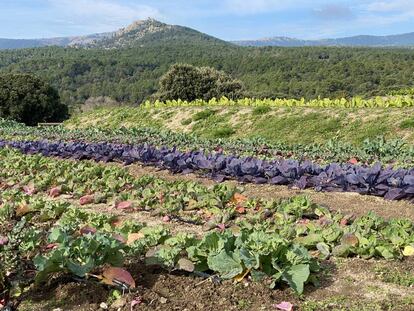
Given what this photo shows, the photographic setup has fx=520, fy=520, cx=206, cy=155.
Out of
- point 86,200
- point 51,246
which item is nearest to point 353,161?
point 86,200

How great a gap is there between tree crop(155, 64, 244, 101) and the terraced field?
27.9 meters

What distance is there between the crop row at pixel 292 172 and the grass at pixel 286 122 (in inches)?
289

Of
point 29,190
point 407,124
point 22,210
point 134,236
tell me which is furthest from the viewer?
point 407,124

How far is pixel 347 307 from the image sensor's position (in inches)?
114

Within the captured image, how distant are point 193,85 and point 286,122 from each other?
72.7 ft

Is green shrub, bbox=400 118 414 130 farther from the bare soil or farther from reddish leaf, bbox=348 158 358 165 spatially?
the bare soil

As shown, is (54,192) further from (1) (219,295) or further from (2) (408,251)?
(2) (408,251)

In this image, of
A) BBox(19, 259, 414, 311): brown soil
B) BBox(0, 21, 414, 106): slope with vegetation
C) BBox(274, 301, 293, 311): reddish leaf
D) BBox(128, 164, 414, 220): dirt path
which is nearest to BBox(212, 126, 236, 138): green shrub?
BBox(128, 164, 414, 220): dirt path

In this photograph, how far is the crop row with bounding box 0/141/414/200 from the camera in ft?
20.4

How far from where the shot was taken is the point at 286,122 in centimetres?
1750

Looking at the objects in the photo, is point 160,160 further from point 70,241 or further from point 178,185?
point 70,241

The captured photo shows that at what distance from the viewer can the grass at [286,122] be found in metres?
15.1

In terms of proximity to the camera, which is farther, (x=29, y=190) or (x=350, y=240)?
(x=29, y=190)

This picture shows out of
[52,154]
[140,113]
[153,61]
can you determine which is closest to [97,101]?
[153,61]
